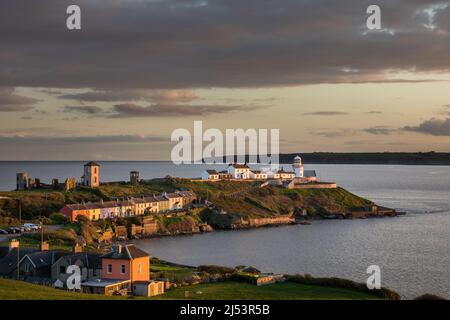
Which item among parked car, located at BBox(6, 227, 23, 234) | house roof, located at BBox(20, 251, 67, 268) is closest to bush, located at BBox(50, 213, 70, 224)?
parked car, located at BBox(6, 227, 23, 234)

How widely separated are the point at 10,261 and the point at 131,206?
53.1 meters

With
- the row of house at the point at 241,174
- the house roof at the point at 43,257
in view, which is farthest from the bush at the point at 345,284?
the row of house at the point at 241,174

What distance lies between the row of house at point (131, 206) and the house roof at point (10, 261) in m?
39.1

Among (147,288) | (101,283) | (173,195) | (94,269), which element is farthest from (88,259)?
(173,195)

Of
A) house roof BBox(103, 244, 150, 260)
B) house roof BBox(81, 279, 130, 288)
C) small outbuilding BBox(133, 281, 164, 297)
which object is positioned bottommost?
small outbuilding BBox(133, 281, 164, 297)

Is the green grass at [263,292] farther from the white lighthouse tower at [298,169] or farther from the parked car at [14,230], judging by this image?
the white lighthouse tower at [298,169]

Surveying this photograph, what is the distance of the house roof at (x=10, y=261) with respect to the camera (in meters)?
40.1

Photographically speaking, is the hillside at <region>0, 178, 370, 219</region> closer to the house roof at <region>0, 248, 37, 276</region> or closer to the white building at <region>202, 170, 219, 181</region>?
the white building at <region>202, 170, 219, 181</region>

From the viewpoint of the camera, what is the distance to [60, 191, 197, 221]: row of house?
3280 inches

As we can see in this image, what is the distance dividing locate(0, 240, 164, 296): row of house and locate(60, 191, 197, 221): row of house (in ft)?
134

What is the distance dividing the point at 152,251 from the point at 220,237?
693 inches

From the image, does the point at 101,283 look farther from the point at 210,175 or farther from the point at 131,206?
the point at 210,175
